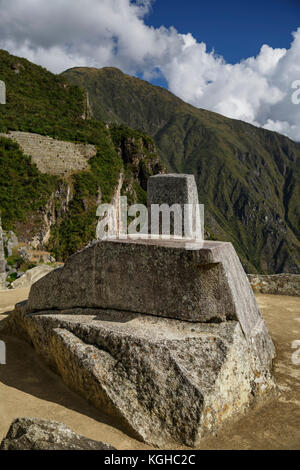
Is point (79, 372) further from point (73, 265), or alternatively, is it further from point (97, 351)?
point (73, 265)

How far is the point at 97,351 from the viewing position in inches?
143

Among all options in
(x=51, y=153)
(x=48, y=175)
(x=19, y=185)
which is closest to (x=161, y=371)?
(x=19, y=185)

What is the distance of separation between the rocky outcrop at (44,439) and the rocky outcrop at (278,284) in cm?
710

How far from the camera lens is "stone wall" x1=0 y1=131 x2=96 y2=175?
1163 inches

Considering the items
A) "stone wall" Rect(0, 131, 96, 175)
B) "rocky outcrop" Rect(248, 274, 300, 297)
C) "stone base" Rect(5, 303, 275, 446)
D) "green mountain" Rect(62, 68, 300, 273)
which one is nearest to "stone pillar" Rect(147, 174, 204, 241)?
"rocky outcrop" Rect(248, 274, 300, 297)

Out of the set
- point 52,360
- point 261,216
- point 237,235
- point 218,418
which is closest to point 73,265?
point 52,360

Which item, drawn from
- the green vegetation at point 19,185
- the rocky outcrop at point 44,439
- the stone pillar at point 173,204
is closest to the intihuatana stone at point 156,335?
the rocky outcrop at point 44,439

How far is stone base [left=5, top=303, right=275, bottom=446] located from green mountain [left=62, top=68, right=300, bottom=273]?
113710 millimetres

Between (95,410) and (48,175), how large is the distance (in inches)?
1120

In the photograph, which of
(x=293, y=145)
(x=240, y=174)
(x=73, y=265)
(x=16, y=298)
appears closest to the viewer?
(x=73, y=265)

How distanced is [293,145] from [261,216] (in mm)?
75410

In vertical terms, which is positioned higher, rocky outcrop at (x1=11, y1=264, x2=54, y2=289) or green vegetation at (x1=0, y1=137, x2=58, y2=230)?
green vegetation at (x1=0, y1=137, x2=58, y2=230)

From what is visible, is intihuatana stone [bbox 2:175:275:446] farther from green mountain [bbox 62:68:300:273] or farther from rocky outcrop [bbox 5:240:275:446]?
green mountain [bbox 62:68:300:273]

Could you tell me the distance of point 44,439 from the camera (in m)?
2.38
